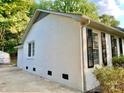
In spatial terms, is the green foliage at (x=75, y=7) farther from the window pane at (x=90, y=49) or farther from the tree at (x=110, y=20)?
the window pane at (x=90, y=49)

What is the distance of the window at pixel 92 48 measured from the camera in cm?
837

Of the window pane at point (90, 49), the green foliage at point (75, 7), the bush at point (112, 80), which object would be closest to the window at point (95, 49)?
the window pane at point (90, 49)

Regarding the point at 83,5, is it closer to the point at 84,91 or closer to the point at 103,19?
the point at 103,19

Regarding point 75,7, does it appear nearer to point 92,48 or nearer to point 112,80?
point 92,48

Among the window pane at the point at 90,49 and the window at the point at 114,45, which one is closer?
the window pane at the point at 90,49

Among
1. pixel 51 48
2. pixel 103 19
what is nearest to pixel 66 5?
pixel 103 19

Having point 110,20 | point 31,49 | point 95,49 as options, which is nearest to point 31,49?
point 31,49

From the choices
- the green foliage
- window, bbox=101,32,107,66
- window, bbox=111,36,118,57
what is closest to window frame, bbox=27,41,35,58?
window, bbox=101,32,107,66

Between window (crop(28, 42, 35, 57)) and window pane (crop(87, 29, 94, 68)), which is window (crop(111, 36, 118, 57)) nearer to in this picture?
window pane (crop(87, 29, 94, 68))

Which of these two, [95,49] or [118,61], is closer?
[95,49]

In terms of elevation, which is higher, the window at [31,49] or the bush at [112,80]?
the window at [31,49]

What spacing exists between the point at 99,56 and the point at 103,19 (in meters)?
29.7

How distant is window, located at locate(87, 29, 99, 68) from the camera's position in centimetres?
837

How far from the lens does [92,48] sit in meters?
8.64
